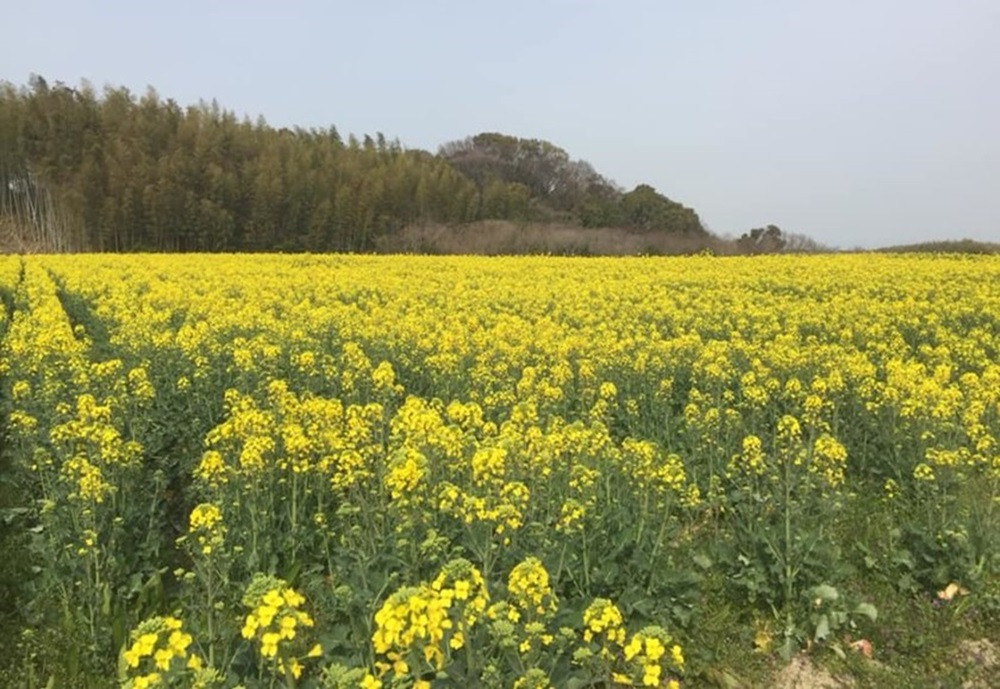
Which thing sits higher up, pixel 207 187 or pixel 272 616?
pixel 207 187

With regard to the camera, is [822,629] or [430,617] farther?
[822,629]

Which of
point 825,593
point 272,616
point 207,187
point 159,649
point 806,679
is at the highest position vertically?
point 207,187

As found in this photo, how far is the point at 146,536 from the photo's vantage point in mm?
5117

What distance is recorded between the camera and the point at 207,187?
150ft

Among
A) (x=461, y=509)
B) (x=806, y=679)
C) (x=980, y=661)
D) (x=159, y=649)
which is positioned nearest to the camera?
(x=159, y=649)

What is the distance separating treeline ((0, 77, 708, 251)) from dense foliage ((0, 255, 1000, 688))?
125ft

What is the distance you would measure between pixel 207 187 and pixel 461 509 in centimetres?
4603

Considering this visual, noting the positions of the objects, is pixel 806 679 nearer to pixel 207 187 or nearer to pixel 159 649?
pixel 159 649

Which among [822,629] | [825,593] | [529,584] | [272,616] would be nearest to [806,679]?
[822,629]

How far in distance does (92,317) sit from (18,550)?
8.15m

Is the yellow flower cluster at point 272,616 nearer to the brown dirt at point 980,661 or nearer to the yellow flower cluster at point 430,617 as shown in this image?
the yellow flower cluster at point 430,617

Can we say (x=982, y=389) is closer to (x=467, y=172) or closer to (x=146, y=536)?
(x=146, y=536)

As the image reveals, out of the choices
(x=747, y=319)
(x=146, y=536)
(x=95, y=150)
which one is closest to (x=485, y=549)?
(x=146, y=536)

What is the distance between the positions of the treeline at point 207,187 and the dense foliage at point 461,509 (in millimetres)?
38097
